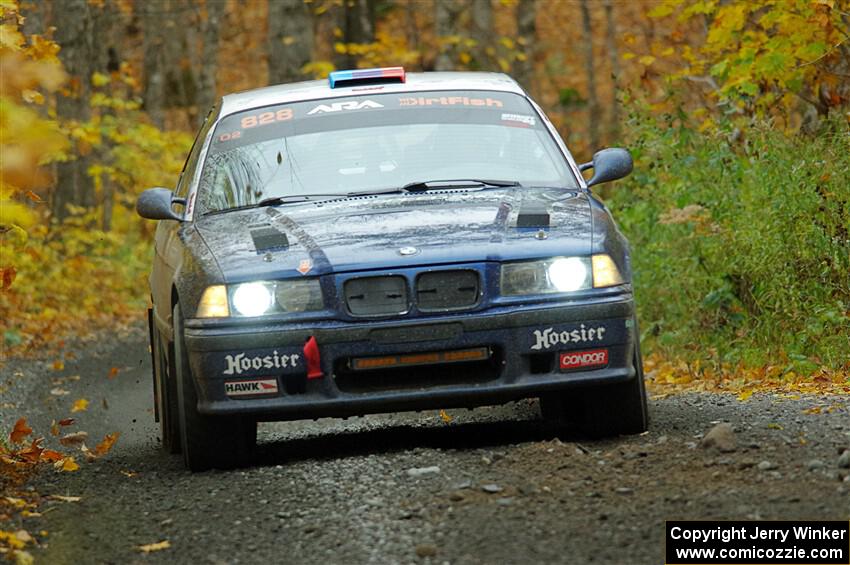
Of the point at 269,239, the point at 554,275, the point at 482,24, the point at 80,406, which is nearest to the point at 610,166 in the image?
the point at 554,275

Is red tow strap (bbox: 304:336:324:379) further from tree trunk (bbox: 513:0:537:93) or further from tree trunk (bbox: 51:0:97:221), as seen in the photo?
tree trunk (bbox: 513:0:537:93)

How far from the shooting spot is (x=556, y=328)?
6879 millimetres

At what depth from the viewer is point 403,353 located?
22.4ft

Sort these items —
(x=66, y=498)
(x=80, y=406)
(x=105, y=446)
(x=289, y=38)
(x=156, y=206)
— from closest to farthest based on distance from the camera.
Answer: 1. (x=66, y=498)
2. (x=156, y=206)
3. (x=105, y=446)
4. (x=80, y=406)
5. (x=289, y=38)

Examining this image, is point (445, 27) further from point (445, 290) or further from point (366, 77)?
point (445, 290)

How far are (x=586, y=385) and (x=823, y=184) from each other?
438 centimetres

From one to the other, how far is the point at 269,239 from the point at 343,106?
1.72 metres

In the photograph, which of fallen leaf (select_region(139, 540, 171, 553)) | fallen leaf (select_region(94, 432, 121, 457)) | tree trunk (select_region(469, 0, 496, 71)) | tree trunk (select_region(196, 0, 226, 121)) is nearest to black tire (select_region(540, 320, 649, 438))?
fallen leaf (select_region(139, 540, 171, 553))

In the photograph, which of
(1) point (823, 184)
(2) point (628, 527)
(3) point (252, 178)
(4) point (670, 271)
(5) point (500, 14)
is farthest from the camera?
(5) point (500, 14)

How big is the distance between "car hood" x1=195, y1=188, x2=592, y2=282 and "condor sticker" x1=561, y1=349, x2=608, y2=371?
439mm

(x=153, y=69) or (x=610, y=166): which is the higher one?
(x=610, y=166)

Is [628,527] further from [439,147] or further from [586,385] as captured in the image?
[439,147]

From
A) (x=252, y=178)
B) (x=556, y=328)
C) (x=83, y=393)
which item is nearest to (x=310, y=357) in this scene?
(x=556, y=328)

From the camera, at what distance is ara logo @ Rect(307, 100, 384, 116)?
8.60 meters
